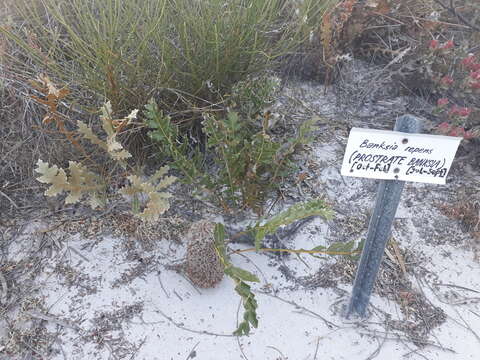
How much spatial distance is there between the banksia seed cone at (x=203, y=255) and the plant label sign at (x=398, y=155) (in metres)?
0.56

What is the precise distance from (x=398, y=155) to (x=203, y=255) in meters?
0.76

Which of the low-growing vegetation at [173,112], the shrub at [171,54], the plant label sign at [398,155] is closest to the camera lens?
the plant label sign at [398,155]

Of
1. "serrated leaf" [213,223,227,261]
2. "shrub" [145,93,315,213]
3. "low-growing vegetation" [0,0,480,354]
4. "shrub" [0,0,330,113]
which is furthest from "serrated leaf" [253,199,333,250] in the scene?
"shrub" [0,0,330,113]

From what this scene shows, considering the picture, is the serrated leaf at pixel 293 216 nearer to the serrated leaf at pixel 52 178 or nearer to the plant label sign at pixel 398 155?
the plant label sign at pixel 398 155

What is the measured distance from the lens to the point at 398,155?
45.4 inches

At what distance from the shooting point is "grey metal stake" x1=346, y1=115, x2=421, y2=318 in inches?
44.9

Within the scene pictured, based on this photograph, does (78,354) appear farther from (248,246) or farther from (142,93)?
(142,93)

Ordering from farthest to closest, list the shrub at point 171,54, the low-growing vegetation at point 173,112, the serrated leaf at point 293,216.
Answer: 1. the shrub at point 171,54
2. the low-growing vegetation at point 173,112
3. the serrated leaf at point 293,216

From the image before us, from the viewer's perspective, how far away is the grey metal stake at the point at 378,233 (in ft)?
3.74

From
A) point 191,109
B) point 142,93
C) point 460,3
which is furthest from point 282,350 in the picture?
point 460,3

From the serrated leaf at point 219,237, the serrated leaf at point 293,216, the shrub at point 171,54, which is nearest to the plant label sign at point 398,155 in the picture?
the serrated leaf at point 293,216

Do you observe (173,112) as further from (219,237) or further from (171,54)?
(219,237)

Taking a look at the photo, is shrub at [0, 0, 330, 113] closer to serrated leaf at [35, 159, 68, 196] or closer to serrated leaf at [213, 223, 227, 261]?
serrated leaf at [35, 159, 68, 196]

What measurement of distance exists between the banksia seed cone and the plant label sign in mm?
557
